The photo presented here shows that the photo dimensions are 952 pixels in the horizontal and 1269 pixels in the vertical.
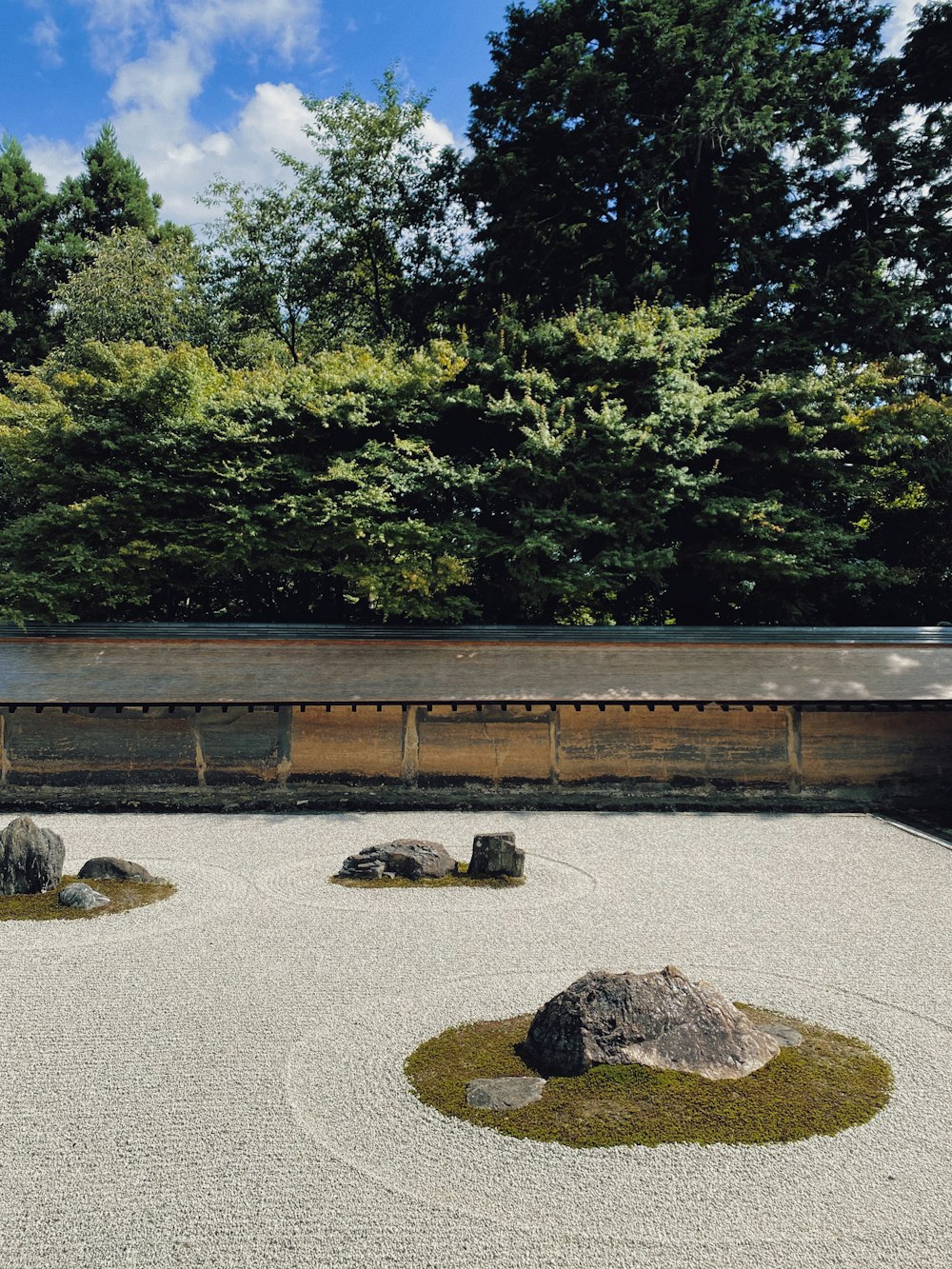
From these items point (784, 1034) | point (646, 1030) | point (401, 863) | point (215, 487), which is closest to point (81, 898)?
point (401, 863)

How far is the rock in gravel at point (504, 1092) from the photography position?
523cm

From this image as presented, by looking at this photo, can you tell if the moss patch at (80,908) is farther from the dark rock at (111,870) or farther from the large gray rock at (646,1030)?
the large gray rock at (646,1030)

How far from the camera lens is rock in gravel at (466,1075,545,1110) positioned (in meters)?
5.23

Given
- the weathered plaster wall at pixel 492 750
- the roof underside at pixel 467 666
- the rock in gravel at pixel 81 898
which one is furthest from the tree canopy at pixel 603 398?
the rock in gravel at pixel 81 898

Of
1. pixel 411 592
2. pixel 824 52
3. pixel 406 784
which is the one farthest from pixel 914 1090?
pixel 824 52

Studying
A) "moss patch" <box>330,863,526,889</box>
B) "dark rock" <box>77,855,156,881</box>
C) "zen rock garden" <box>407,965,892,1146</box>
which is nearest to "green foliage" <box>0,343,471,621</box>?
"moss patch" <box>330,863,526,889</box>

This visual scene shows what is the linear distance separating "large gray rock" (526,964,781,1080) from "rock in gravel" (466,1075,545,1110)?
8.7 inches

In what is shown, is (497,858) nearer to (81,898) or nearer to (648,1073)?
(81,898)

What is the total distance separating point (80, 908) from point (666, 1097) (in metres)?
6.00

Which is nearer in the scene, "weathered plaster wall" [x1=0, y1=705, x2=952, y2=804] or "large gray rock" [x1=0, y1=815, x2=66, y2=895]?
"large gray rock" [x1=0, y1=815, x2=66, y2=895]

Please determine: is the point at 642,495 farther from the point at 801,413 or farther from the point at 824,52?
the point at 824,52

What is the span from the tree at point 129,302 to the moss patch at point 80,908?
18.7 metres

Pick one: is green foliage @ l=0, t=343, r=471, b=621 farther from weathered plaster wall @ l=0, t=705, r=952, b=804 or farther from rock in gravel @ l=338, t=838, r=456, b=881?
rock in gravel @ l=338, t=838, r=456, b=881

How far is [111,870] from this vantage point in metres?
9.76
